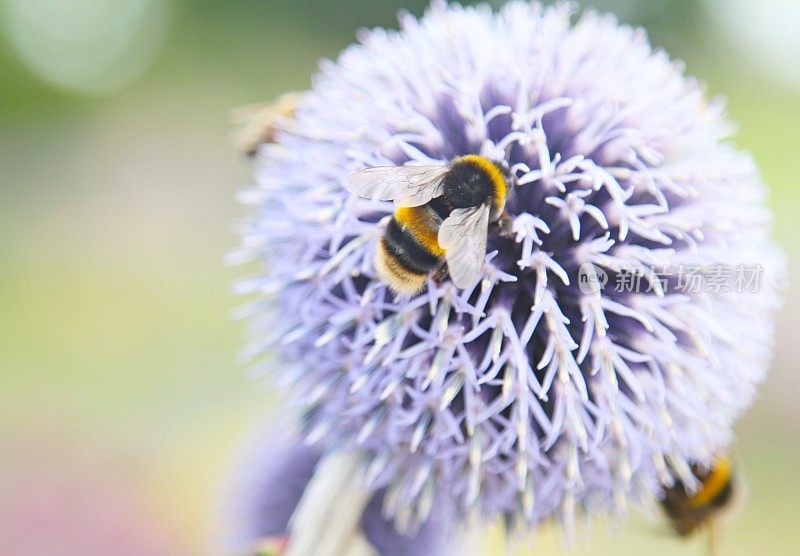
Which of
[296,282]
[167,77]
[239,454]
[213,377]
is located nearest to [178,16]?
[167,77]

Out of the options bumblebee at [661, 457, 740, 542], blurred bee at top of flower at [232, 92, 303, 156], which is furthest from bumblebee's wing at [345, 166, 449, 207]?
bumblebee at [661, 457, 740, 542]

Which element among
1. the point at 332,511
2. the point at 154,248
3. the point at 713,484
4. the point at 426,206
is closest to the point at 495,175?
the point at 426,206

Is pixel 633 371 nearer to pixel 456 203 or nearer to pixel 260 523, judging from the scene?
pixel 456 203

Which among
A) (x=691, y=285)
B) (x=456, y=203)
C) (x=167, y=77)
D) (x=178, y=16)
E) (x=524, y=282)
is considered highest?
(x=178, y=16)

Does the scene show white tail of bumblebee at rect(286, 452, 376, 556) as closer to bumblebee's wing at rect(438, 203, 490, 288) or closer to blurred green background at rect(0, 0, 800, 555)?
bumblebee's wing at rect(438, 203, 490, 288)

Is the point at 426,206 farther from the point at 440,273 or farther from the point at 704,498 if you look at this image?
the point at 704,498

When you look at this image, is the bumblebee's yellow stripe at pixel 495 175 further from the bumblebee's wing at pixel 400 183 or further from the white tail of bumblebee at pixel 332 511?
the white tail of bumblebee at pixel 332 511

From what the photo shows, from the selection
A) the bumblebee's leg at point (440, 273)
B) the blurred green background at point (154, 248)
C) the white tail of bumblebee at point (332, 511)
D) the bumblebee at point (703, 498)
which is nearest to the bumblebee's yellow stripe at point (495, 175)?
the bumblebee's leg at point (440, 273)
